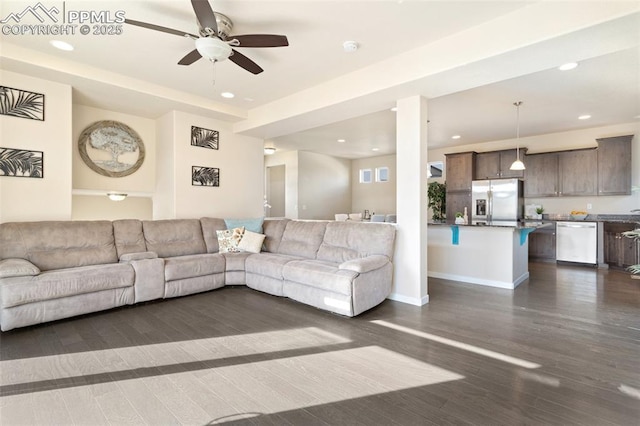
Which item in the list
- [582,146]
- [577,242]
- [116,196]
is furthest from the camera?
[582,146]

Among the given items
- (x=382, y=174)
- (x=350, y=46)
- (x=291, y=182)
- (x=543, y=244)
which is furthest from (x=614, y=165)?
(x=291, y=182)

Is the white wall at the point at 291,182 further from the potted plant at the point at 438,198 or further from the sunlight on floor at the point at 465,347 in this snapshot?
the sunlight on floor at the point at 465,347

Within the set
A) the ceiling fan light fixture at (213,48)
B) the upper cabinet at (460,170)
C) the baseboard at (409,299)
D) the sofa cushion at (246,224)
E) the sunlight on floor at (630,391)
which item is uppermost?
the ceiling fan light fixture at (213,48)

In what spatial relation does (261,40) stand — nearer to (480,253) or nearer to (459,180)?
(480,253)

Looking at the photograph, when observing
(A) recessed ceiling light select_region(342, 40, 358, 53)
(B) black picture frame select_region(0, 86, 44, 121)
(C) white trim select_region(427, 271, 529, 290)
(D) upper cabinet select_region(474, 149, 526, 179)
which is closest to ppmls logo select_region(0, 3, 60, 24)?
(B) black picture frame select_region(0, 86, 44, 121)

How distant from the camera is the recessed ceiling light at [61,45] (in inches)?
126

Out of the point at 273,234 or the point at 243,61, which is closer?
the point at 243,61

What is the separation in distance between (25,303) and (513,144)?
8.87 metres

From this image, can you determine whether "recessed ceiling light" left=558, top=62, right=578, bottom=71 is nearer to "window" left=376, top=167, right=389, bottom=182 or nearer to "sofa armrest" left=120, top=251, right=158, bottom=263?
"sofa armrest" left=120, top=251, right=158, bottom=263

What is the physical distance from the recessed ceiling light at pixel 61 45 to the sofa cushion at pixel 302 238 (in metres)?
3.41

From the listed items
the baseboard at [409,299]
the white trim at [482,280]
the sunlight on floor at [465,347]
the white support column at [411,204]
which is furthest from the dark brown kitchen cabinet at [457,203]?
the sunlight on floor at [465,347]

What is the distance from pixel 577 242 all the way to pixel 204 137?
7.46 m

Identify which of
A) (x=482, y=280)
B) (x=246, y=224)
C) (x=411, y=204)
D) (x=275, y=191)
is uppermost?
(x=275, y=191)

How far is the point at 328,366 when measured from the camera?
224 centimetres
